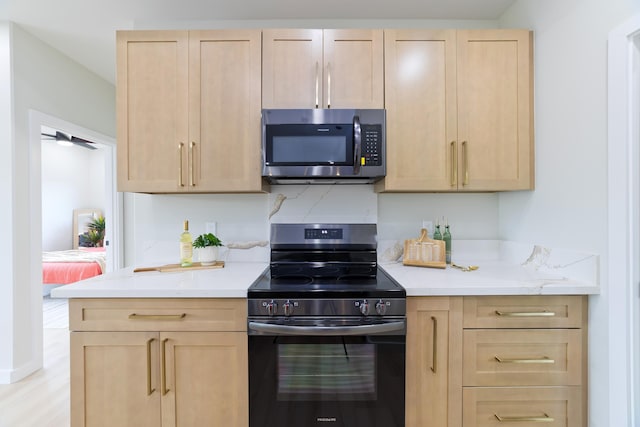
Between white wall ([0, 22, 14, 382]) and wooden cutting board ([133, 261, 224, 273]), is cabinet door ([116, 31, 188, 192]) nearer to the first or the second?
wooden cutting board ([133, 261, 224, 273])

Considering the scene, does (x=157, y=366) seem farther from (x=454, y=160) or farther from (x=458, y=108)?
(x=458, y=108)

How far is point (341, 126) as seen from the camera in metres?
1.76

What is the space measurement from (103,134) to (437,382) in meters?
→ 3.90

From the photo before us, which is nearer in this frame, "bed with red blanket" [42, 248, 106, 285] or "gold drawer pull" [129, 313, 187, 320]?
"gold drawer pull" [129, 313, 187, 320]

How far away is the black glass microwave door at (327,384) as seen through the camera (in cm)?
142

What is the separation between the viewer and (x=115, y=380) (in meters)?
1.46

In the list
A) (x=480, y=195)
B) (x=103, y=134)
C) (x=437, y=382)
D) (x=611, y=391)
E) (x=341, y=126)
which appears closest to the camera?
(x=611, y=391)

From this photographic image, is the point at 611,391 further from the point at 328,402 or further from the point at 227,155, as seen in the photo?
the point at 227,155

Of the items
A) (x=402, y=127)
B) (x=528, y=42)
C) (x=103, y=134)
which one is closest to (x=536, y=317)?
(x=402, y=127)

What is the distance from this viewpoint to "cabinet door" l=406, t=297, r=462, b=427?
1.46 m

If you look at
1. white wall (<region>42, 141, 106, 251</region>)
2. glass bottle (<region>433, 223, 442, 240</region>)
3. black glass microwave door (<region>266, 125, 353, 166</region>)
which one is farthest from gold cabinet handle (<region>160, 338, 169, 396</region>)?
white wall (<region>42, 141, 106, 251</region>)

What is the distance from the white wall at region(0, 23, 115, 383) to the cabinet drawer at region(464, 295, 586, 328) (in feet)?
10.4

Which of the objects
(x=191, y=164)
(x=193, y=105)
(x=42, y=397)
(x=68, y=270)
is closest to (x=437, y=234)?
(x=191, y=164)

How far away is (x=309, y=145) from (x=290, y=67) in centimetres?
48
